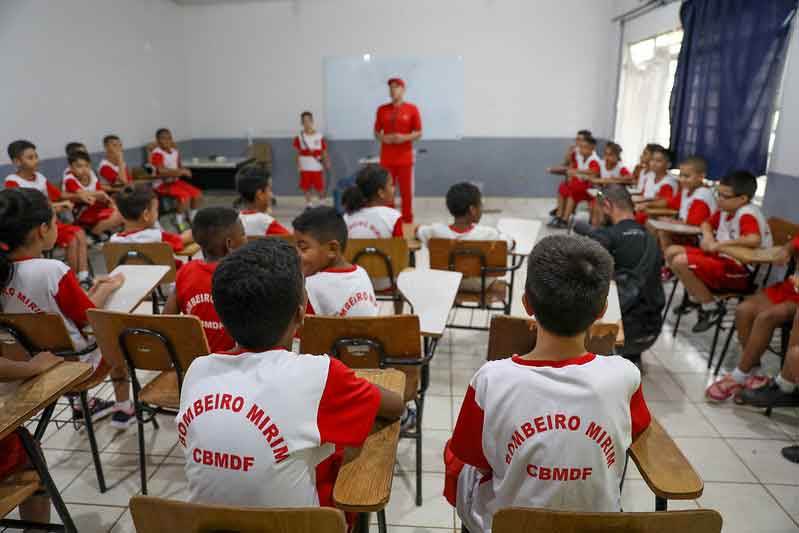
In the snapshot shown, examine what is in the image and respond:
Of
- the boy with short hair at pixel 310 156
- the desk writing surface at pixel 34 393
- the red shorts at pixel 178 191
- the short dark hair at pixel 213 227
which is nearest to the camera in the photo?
the desk writing surface at pixel 34 393

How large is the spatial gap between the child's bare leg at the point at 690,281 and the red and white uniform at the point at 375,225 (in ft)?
5.46

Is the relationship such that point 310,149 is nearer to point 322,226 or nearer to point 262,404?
point 322,226

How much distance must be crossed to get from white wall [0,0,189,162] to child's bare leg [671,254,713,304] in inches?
223

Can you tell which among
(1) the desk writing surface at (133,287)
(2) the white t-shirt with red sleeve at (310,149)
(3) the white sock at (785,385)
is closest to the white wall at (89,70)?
(2) the white t-shirt with red sleeve at (310,149)

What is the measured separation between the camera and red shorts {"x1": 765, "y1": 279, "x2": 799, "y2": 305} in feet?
8.71

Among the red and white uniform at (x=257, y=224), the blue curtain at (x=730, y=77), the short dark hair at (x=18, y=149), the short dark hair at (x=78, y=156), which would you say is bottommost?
the red and white uniform at (x=257, y=224)

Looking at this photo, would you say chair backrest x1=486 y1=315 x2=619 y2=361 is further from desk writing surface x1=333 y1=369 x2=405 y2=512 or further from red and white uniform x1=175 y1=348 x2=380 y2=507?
red and white uniform x1=175 y1=348 x2=380 y2=507

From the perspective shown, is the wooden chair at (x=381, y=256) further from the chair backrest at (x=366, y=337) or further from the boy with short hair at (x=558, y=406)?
the boy with short hair at (x=558, y=406)

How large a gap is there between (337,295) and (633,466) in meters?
1.40

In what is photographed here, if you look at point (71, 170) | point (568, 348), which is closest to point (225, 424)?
point (568, 348)

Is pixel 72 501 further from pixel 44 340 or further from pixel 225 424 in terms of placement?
pixel 225 424

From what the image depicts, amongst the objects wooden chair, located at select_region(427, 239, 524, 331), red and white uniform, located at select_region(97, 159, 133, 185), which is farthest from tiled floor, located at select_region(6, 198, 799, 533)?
red and white uniform, located at select_region(97, 159, 133, 185)

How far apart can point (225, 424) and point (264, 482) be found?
0.13 metres

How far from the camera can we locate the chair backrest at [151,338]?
67.8 inches
